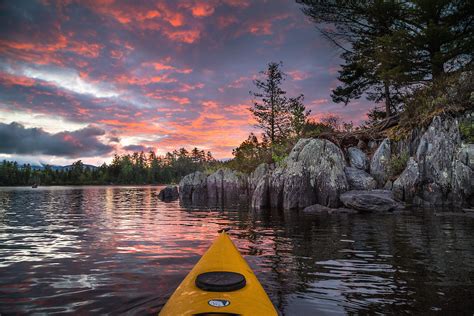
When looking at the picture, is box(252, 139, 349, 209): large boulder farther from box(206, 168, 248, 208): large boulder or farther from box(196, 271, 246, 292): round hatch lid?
box(196, 271, 246, 292): round hatch lid

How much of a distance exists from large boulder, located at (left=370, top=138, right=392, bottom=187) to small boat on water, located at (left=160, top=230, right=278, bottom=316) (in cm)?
1449

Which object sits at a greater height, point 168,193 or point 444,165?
point 444,165

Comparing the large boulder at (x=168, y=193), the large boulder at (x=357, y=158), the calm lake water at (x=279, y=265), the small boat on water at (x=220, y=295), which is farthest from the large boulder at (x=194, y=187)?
the small boat on water at (x=220, y=295)

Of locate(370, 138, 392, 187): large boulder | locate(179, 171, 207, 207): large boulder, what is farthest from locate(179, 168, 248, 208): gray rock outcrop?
locate(370, 138, 392, 187): large boulder

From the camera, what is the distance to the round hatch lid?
3402 millimetres

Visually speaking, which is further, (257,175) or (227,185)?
(227,185)

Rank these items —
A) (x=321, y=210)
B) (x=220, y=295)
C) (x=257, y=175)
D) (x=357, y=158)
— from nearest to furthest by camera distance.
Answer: (x=220, y=295)
(x=321, y=210)
(x=357, y=158)
(x=257, y=175)

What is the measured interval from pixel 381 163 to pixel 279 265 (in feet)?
42.8

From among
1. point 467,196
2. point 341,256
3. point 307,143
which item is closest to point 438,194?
point 467,196

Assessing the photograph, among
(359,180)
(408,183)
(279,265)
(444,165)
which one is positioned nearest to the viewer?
(279,265)

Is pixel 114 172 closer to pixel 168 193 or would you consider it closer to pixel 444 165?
pixel 168 193

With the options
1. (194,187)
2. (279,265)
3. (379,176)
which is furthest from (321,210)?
(194,187)

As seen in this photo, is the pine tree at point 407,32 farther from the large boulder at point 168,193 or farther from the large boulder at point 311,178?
the large boulder at point 168,193

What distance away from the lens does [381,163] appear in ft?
55.7
